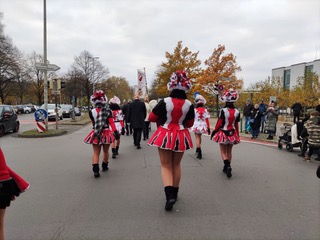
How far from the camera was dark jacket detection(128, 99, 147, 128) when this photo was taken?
9.88m

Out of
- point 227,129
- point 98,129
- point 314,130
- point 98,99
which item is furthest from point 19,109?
point 314,130

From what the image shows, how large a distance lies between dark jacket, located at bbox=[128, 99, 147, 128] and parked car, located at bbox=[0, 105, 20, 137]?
25.5 ft

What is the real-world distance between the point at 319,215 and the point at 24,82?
58030 mm

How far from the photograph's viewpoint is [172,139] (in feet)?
13.4

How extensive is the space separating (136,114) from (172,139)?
5.99m

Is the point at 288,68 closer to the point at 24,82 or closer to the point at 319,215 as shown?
the point at 24,82

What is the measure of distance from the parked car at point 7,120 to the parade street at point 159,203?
739 centimetres

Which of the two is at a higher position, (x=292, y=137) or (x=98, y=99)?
(x=98, y=99)

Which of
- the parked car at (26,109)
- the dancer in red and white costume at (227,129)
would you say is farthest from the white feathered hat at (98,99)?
the parked car at (26,109)

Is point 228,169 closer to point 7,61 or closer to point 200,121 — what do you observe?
point 200,121

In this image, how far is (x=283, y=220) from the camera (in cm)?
377

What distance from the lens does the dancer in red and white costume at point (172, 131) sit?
4.10 m

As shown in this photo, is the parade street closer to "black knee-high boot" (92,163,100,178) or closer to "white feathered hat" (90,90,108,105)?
"black knee-high boot" (92,163,100,178)

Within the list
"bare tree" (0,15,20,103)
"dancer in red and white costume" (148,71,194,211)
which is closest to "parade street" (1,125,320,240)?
"dancer in red and white costume" (148,71,194,211)
